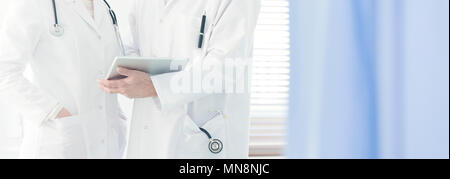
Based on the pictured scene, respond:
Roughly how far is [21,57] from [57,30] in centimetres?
11

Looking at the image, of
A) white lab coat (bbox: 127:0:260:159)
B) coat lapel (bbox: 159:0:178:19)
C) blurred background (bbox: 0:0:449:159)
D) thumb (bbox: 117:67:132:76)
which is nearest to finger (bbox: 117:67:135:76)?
thumb (bbox: 117:67:132:76)

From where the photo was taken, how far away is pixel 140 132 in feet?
3.49

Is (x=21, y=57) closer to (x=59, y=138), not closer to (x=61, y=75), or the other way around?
(x=61, y=75)

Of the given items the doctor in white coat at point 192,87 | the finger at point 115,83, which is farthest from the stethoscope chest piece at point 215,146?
the finger at point 115,83

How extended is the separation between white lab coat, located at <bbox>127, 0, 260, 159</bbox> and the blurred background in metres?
0.17

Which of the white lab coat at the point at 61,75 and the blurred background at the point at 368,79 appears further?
the white lab coat at the point at 61,75

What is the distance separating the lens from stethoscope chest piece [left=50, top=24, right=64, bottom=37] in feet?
3.16

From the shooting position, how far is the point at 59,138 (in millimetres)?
979

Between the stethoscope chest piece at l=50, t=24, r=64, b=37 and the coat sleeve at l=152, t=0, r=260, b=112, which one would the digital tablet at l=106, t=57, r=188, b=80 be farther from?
the stethoscope chest piece at l=50, t=24, r=64, b=37

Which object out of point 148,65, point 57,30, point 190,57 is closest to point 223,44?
point 190,57

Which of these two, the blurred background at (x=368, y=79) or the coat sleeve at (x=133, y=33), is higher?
the coat sleeve at (x=133, y=33)

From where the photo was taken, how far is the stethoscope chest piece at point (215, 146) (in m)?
1.02

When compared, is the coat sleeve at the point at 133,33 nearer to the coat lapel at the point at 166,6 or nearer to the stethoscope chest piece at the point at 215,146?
the coat lapel at the point at 166,6
